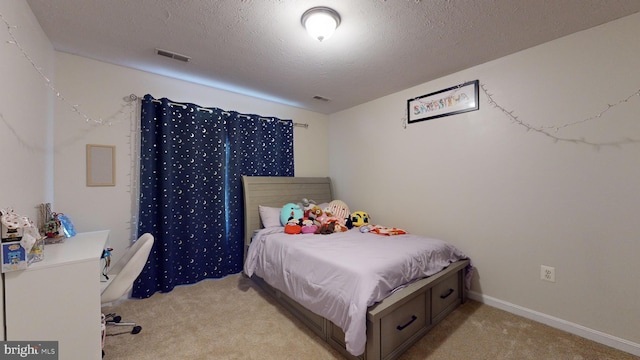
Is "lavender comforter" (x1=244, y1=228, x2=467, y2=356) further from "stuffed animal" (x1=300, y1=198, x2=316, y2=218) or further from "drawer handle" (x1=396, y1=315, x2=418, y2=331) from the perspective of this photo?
"stuffed animal" (x1=300, y1=198, x2=316, y2=218)

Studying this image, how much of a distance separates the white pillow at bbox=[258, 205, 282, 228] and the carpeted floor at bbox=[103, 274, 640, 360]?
0.94 m

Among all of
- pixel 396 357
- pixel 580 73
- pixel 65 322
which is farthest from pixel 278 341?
pixel 580 73

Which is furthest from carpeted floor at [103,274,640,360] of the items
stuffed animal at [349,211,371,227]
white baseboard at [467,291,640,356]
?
stuffed animal at [349,211,371,227]

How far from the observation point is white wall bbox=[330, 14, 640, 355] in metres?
1.87

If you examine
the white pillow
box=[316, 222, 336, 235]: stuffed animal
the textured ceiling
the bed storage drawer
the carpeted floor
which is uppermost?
the textured ceiling

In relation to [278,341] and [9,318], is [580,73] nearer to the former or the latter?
[278,341]

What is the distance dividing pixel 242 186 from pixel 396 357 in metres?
2.55

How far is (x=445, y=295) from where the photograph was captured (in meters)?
2.29

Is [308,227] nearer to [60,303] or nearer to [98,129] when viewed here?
[60,303]

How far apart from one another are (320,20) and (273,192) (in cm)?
231

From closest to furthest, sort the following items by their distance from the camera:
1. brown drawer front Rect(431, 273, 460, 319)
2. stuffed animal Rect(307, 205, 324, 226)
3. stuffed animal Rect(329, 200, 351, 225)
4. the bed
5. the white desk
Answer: the white desk → the bed → brown drawer front Rect(431, 273, 460, 319) → stuffed animal Rect(307, 205, 324, 226) → stuffed animal Rect(329, 200, 351, 225)

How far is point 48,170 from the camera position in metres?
2.19

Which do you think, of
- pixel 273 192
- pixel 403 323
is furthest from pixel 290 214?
pixel 403 323

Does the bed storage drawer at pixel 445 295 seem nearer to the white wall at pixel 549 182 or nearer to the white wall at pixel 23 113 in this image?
the white wall at pixel 549 182
